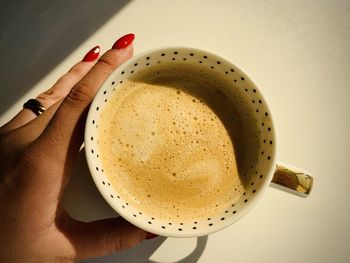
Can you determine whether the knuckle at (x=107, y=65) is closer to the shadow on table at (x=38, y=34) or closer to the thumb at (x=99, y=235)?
the shadow on table at (x=38, y=34)

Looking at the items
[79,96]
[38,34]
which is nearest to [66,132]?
[79,96]

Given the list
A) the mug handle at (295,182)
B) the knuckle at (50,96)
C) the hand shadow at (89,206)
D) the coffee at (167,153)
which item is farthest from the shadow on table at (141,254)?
the knuckle at (50,96)

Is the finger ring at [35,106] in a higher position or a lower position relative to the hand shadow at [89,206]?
higher

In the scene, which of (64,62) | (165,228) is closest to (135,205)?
(165,228)

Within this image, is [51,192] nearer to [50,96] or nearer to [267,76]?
[50,96]

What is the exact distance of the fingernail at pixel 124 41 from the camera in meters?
0.71

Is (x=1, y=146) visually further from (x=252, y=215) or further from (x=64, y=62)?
(x=252, y=215)

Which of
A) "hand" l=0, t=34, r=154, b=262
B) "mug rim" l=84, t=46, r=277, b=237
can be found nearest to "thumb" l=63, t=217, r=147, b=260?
"hand" l=0, t=34, r=154, b=262

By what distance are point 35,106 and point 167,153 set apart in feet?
0.99

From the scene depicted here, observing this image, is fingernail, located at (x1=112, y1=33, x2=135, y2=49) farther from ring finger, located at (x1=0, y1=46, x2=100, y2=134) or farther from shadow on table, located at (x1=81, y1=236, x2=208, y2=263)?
shadow on table, located at (x1=81, y1=236, x2=208, y2=263)

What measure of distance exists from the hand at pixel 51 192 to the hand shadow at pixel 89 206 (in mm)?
56

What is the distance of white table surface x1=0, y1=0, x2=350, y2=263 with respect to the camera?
77 cm

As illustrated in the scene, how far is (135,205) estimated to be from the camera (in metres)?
0.65

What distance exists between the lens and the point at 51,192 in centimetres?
61
